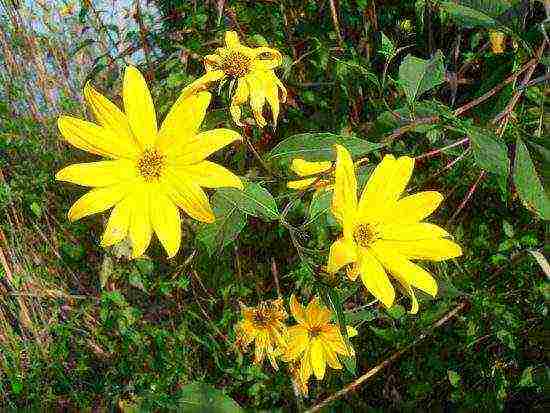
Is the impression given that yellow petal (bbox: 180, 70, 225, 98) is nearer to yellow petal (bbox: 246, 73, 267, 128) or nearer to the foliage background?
yellow petal (bbox: 246, 73, 267, 128)

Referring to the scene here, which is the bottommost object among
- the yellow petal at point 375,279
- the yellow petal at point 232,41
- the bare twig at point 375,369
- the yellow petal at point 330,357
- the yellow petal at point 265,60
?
the bare twig at point 375,369

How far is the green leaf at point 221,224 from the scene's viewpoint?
0.95m

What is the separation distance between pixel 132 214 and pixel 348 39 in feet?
4.32

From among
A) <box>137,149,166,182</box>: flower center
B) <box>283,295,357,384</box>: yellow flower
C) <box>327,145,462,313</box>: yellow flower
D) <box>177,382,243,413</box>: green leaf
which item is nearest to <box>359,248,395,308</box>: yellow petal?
<box>327,145,462,313</box>: yellow flower

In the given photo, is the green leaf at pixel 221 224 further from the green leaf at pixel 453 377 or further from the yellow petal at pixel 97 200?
the green leaf at pixel 453 377

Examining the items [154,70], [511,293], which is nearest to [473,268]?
[511,293]

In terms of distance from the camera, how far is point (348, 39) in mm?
2107

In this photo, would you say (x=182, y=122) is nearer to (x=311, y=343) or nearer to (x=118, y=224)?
(x=118, y=224)

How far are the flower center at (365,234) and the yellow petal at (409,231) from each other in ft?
0.05

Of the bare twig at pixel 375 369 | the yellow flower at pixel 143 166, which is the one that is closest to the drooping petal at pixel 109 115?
the yellow flower at pixel 143 166

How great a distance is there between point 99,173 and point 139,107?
108 millimetres

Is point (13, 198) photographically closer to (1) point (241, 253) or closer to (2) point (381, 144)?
(1) point (241, 253)

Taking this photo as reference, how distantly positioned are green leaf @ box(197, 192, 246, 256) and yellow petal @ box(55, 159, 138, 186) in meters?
0.14

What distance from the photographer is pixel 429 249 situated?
0.98m
